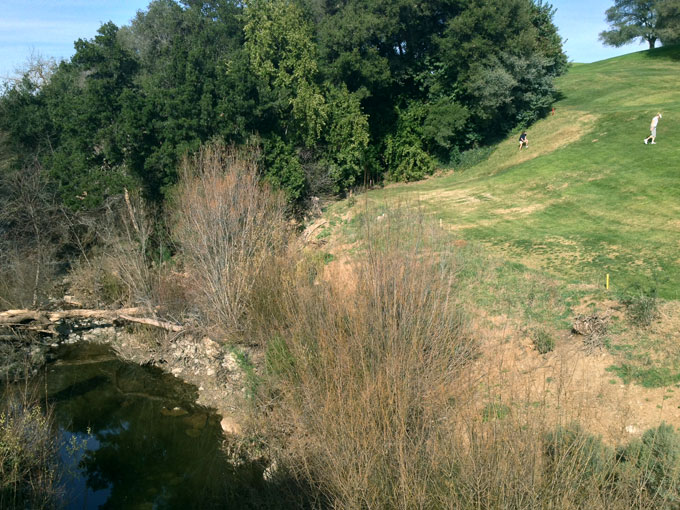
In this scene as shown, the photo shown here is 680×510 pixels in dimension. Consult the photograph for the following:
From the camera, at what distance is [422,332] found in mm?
8750

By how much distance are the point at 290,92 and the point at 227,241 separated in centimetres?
1585

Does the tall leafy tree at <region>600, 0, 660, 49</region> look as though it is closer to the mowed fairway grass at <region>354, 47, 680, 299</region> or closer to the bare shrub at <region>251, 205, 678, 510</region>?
the mowed fairway grass at <region>354, 47, 680, 299</region>

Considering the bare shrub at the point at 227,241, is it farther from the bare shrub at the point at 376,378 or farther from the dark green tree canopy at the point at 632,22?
the dark green tree canopy at the point at 632,22

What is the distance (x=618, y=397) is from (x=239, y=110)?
2012 centimetres

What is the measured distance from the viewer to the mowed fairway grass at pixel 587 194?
1566 cm

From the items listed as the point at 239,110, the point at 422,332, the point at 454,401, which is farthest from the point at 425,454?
the point at 239,110

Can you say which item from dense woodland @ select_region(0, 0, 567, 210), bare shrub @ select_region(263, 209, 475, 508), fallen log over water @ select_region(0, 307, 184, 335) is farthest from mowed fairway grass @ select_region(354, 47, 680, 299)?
fallen log over water @ select_region(0, 307, 184, 335)

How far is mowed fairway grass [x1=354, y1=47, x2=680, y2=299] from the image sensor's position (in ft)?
51.4

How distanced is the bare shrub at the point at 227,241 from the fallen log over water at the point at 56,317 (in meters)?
2.98

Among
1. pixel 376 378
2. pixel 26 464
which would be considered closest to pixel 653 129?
pixel 376 378

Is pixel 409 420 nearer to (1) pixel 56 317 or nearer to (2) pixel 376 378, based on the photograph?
(2) pixel 376 378

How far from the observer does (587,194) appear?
69.9 feet

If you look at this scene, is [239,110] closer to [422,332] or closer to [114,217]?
[114,217]

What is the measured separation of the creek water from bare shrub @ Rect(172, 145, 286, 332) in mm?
3127
